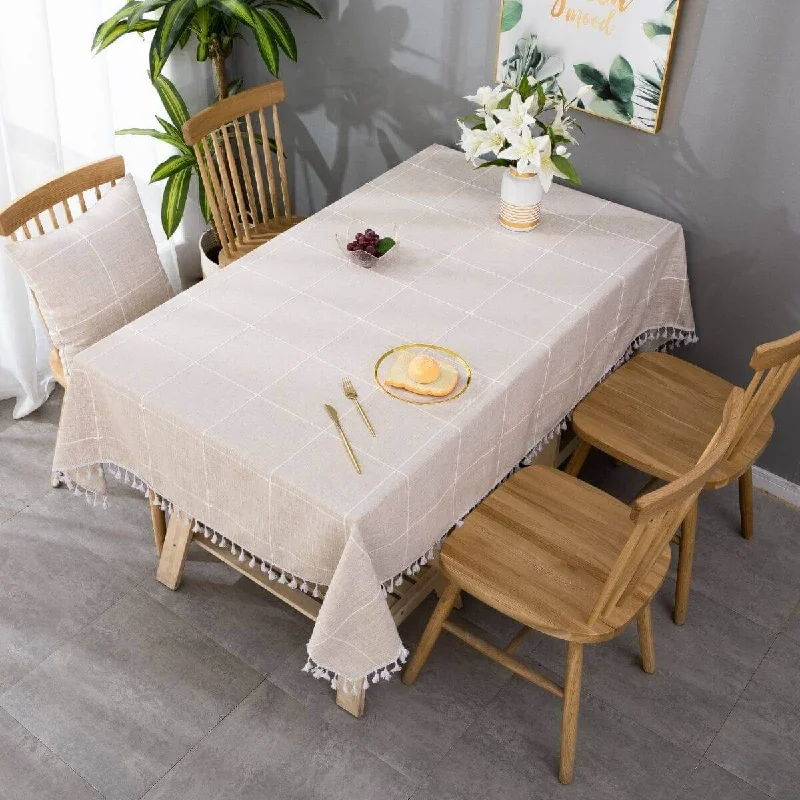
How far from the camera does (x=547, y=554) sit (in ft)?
7.01

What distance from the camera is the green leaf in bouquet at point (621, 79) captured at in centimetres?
259

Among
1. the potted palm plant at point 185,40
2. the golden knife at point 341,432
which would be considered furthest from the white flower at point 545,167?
the potted palm plant at point 185,40

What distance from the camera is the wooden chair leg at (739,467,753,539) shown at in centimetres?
271

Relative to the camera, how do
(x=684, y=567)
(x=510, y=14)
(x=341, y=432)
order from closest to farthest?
1. (x=341, y=432)
2. (x=684, y=567)
3. (x=510, y=14)

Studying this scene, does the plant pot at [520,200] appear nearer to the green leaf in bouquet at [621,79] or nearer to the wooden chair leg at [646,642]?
the green leaf in bouquet at [621,79]

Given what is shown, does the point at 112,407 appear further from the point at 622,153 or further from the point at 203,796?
the point at 622,153

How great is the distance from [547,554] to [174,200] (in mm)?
1670

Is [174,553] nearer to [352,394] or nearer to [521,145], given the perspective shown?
[352,394]

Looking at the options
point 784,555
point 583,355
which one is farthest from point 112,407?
point 784,555

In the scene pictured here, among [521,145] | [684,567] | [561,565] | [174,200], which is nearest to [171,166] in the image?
[174,200]

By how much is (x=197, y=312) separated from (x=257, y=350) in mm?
205

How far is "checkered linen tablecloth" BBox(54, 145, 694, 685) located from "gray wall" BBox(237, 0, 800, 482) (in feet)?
0.43

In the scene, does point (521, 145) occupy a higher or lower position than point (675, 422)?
higher

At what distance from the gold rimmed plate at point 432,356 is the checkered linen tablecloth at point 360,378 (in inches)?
0.7
